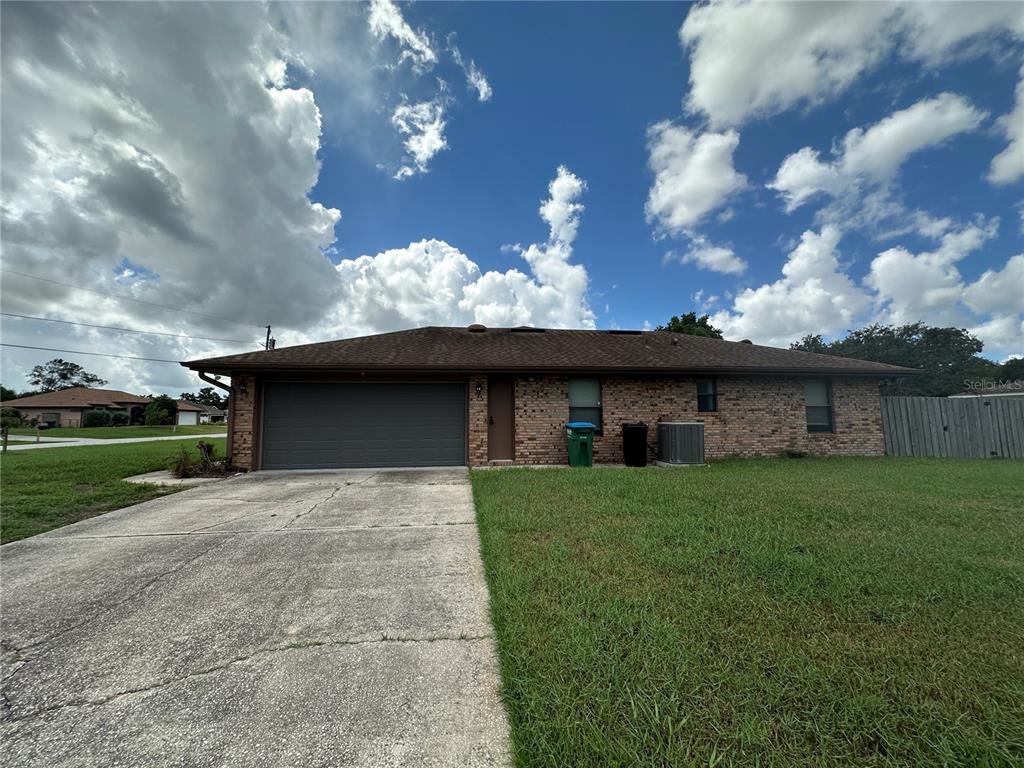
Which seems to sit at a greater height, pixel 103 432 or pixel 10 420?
pixel 10 420

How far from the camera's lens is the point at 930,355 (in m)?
32.6

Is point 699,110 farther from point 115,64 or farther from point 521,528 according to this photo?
point 115,64

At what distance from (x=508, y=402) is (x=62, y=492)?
829 centimetres

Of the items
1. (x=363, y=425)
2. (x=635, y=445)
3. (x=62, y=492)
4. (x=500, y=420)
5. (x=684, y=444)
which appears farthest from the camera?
(x=500, y=420)

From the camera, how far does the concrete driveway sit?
60.8 inches

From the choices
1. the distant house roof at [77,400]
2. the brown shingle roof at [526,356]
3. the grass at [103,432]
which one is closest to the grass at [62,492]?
the brown shingle roof at [526,356]

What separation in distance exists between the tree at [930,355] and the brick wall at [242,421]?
40.4 m

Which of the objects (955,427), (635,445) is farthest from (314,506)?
(955,427)

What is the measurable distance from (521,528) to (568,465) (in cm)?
521

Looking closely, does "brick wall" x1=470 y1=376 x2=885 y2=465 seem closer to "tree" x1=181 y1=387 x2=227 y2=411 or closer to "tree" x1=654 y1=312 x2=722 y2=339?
"tree" x1=654 y1=312 x2=722 y2=339

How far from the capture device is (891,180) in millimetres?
12898

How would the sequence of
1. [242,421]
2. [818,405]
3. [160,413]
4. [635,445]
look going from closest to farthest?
[242,421] → [635,445] → [818,405] → [160,413]

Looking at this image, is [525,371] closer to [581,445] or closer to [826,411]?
[581,445]

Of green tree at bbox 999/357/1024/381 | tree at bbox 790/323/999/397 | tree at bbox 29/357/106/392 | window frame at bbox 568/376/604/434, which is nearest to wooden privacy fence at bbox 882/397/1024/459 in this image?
window frame at bbox 568/376/604/434
